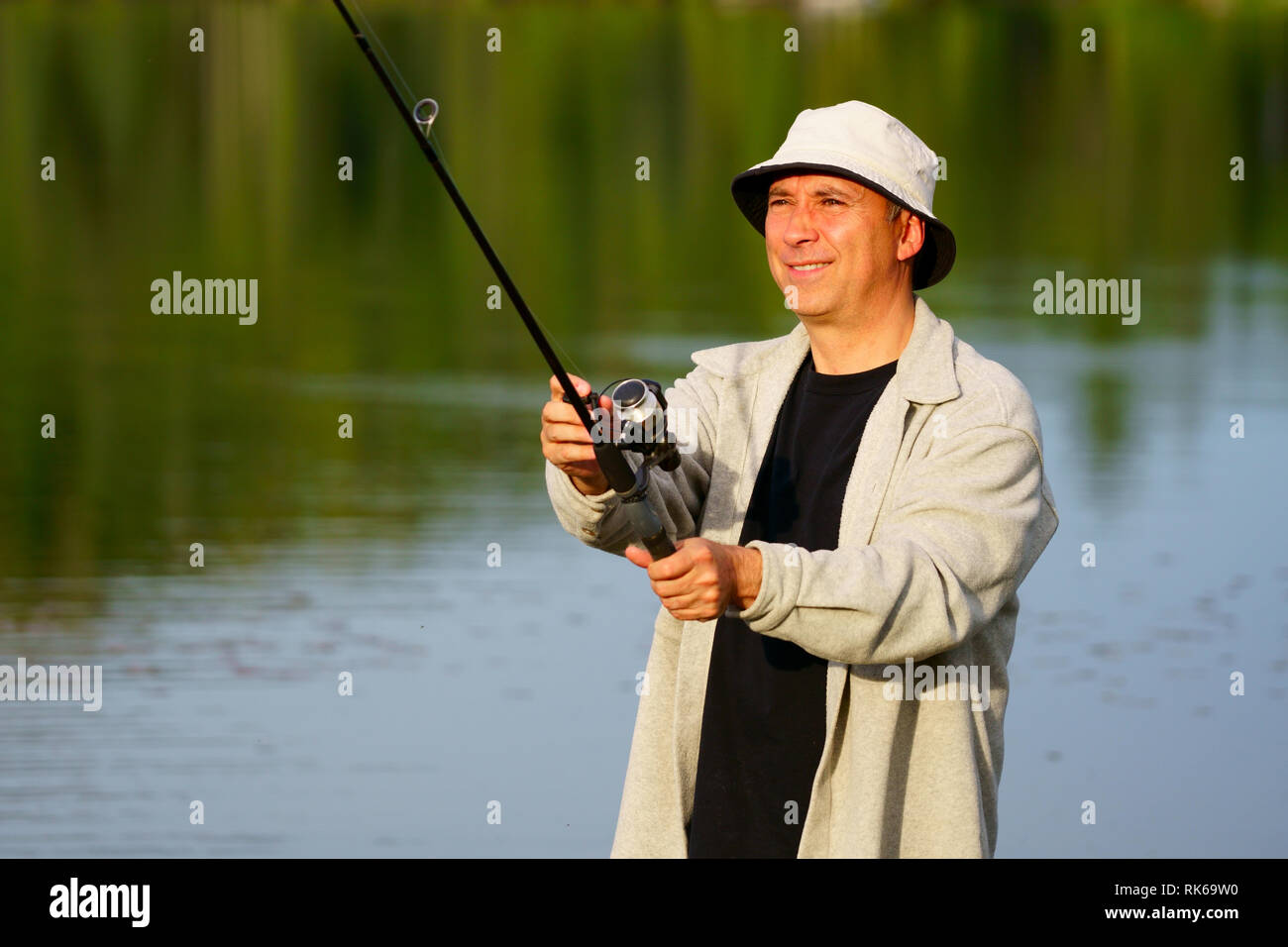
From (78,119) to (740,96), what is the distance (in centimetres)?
695

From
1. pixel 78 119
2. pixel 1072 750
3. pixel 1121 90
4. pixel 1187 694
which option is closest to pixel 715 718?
pixel 1072 750

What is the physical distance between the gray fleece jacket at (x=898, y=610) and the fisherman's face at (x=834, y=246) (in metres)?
0.11

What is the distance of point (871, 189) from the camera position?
10.3 ft

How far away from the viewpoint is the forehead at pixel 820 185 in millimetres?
3148

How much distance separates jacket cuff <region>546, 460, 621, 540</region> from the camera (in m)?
3.04

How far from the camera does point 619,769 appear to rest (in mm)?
5875

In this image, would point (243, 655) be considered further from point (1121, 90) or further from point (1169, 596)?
point (1121, 90)

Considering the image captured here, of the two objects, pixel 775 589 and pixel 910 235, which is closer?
pixel 775 589

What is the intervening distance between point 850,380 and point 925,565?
1.60 ft
